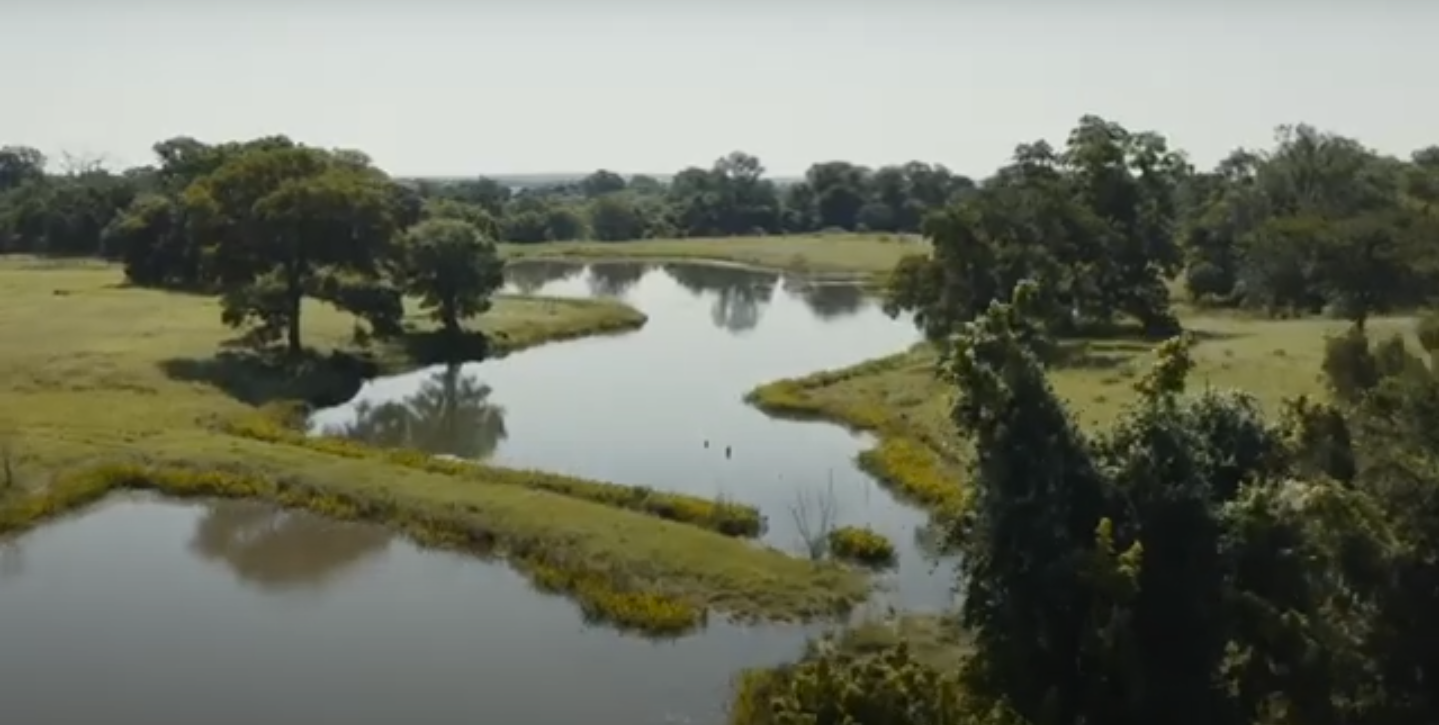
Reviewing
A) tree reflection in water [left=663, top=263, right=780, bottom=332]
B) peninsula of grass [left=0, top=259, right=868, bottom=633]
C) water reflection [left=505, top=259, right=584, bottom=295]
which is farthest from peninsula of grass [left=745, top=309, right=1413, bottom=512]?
water reflection [left=505, top=259, right=584, bottom=295]

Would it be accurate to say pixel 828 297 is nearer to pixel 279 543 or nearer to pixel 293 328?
pixel 293 328

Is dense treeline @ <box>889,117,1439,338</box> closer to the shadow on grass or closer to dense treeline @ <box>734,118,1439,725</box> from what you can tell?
the shadow on grass

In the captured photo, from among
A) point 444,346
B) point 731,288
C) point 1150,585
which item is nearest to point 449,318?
point 444,346

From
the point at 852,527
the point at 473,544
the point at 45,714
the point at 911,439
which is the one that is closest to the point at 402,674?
the point at 45,714

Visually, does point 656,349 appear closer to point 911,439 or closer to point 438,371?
point 438,371

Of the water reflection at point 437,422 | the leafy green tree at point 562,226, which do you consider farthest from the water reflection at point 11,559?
the leafy green tree at point 562,226

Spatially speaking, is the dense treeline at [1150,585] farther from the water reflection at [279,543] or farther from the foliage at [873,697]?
the water reflection at [279,543]
